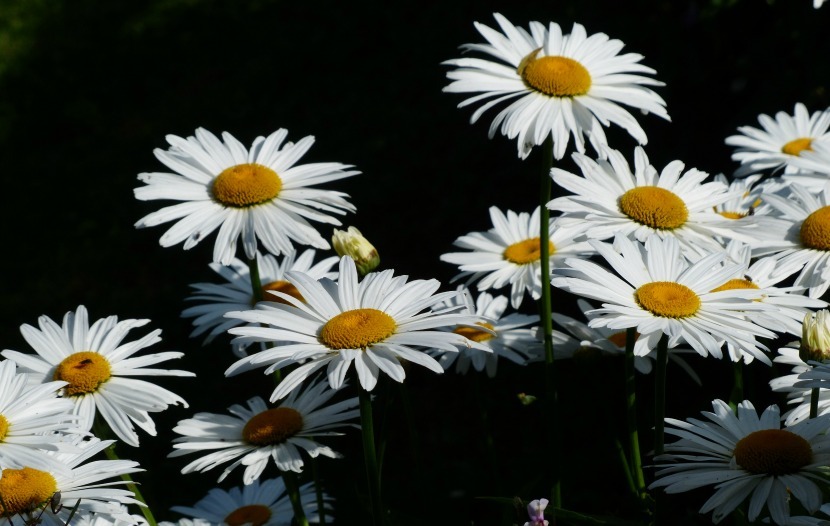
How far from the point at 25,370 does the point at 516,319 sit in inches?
53.1

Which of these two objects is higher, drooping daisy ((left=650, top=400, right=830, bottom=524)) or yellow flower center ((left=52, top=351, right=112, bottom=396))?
yellow flower center ((left=52, top=351, right=112, bottom=396))

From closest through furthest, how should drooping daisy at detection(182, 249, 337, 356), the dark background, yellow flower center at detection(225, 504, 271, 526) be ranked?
yellow flower center at detection(225, 504, 271, 526)
drooping daisy at detection(182, 249, 337, 356)
the dark background

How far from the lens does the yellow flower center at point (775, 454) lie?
6.50ft

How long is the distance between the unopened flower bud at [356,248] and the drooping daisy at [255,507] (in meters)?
0.70

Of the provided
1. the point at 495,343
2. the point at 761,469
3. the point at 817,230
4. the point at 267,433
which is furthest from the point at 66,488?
the point at 817,230

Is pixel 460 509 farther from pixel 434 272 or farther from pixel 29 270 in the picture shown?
pixel 29 270

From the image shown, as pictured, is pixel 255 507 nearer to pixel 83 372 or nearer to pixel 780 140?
pixel 83 372

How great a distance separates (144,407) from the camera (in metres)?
2.30

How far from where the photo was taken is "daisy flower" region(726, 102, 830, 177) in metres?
3.25

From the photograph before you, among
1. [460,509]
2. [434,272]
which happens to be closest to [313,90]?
[434,272]

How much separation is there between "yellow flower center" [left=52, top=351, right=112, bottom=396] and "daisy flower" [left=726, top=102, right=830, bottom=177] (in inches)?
78.1

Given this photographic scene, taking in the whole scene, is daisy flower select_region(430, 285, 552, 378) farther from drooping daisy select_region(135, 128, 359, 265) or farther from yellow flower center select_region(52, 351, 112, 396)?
yellow flower center select_region(52, 351, 112, 396)

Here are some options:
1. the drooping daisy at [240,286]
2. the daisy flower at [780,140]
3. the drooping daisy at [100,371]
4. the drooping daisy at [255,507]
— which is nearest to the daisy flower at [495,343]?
the drooping daisy at [240,286]

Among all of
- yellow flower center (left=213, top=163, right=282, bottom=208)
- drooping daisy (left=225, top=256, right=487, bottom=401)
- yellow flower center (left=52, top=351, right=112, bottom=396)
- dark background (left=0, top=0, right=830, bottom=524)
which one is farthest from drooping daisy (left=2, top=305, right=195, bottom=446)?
dark background (left=0, top=0, right=830, bottom=524)
